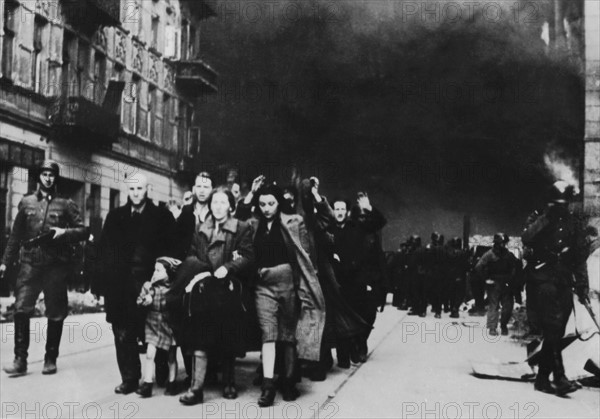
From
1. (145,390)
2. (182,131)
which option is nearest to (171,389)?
(145,390)

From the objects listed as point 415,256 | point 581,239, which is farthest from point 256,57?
point 415,256

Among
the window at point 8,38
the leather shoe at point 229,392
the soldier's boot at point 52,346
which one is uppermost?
the window at point 8,38

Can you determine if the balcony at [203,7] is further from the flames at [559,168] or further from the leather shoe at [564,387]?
the leather shoe at [564,387]

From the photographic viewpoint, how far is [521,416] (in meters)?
5.80

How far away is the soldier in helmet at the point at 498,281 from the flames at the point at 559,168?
168 centimetres

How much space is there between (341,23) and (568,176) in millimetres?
3510

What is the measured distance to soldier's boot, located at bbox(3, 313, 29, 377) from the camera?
22.5ft

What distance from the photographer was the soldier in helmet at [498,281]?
11.5 metres

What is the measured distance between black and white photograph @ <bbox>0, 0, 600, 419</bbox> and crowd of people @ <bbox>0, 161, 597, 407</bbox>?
2cm

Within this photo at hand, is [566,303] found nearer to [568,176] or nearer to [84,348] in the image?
[568,176]

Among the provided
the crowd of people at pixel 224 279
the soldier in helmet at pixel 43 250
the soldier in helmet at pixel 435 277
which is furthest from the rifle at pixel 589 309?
the soldier in helmet at pixel 435 277

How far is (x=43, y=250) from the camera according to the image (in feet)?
23.4

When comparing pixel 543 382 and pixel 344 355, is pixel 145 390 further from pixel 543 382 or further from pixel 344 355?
pixel 543 382

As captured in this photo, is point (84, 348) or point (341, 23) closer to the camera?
point (84, 348)
